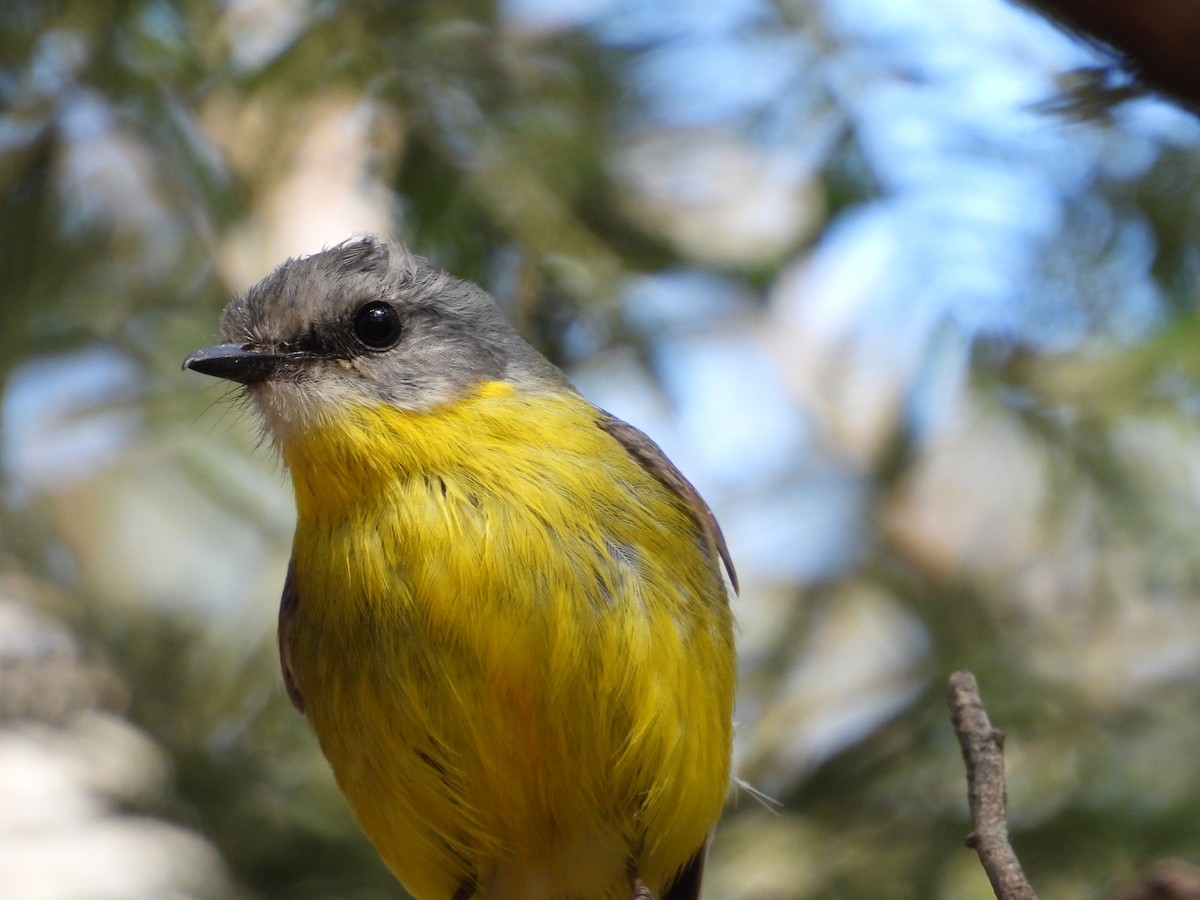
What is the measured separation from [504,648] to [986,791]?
104cm

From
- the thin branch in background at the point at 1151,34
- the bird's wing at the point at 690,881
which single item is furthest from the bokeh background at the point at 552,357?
the thin branch in background at the point at 1151,34

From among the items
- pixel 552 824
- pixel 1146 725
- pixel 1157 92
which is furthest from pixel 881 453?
pixel 1157 92

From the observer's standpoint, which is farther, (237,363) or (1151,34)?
(237,363)

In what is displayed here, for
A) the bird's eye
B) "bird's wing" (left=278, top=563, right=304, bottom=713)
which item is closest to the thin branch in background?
the bird's eye

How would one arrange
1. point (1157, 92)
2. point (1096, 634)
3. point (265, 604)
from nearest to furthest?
point (1157, 92), point (265, 604), point (1096, 634)

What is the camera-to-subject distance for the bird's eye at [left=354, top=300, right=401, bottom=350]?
3268 millimetres

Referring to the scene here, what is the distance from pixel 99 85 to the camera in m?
3.69

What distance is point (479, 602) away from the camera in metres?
2.85

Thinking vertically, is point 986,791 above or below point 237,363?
below

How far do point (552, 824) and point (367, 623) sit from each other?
65cm

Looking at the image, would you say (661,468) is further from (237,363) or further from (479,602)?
(237,363)

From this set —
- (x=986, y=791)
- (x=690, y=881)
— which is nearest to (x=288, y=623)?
(x=690, y=881)

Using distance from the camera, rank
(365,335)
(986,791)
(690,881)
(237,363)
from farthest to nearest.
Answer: (690,881), (365,335), (237,363), (986,791)

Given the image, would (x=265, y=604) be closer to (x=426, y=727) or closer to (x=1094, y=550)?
(x=426, y=727)
